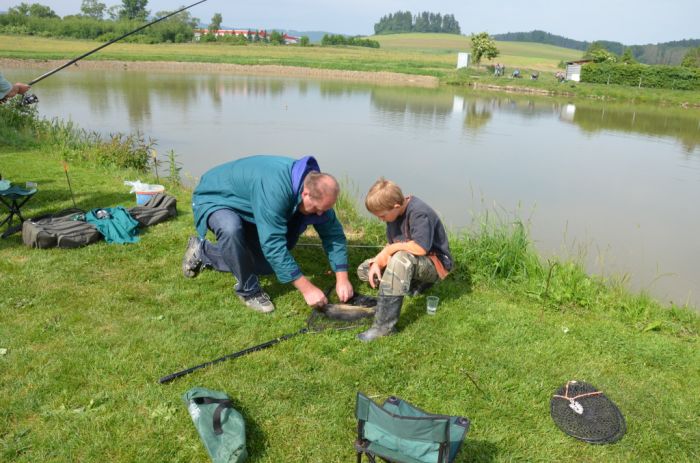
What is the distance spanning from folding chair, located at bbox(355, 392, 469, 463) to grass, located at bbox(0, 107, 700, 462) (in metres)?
0.37

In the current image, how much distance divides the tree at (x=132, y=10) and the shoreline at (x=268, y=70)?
5464 cm

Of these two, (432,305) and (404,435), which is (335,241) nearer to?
(432,305)

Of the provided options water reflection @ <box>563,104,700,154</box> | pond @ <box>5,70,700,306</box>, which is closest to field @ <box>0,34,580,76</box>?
water reflection @ <box>563,104,700,154</box>

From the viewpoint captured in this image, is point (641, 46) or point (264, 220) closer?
point (264, 220)

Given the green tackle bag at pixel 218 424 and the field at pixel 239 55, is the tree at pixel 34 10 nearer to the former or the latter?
the field at pixel 239 55

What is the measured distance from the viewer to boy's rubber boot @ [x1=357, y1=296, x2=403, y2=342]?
3.24 meters

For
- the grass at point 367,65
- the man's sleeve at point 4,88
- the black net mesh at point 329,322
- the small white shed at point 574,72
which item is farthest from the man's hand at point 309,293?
the small white shed at point 574,72

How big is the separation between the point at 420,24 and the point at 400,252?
16884 centimetres

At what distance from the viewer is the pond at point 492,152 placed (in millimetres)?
6613

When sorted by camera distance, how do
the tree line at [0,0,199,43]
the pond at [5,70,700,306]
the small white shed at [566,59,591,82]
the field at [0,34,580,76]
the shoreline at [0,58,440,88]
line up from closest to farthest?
the pond at [5,70,700,306], the shoreline at [0,58,440,88], the small white shed at [566,59,591,82], the field at [0,34,580,76], the tree line at [0,0,199,43]

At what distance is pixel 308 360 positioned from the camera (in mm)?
3006

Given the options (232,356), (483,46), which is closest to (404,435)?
(232,356)

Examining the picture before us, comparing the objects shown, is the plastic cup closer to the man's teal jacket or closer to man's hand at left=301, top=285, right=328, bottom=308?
the man's teal jacket

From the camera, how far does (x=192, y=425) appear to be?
2426mm
